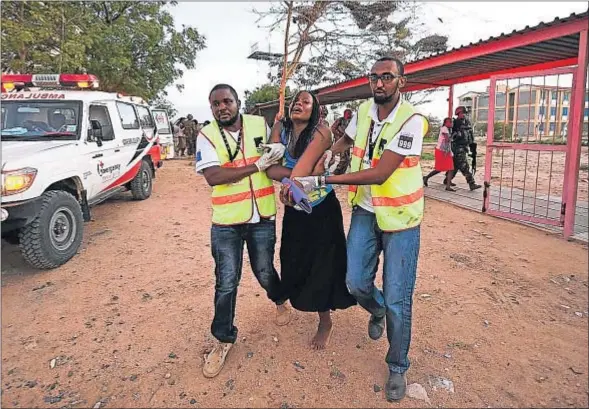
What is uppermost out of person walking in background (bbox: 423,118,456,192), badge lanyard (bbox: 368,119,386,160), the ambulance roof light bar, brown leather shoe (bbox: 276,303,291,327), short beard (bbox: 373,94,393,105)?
the ambulance roof light bar

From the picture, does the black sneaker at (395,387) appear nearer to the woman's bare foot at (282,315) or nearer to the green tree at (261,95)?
the woman's bare foot at (282,315)

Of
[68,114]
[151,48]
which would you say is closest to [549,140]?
[68,114]

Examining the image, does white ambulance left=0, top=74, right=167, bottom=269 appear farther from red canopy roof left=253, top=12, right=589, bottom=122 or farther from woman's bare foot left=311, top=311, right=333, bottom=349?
red canopy roof left=253, top=12, right=589, bottom=122

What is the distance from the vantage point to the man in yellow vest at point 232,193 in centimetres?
247

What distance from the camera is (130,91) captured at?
50.0 ft

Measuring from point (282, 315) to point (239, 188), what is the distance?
1148 millimetres

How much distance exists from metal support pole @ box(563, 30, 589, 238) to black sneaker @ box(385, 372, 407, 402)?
415cm

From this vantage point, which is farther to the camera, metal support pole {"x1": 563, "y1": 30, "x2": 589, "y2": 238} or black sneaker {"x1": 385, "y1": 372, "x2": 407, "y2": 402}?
metal support pole {"x1": 563, "y1": 30, "x2": 589, "y2": 238}

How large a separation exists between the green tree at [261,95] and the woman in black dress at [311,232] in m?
22.6

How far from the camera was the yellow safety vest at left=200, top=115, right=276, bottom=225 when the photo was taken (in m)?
2.52

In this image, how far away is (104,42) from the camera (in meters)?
13.0

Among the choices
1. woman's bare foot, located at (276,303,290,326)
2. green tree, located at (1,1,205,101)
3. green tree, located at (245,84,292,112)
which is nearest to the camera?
woman's bare foot, located at (276,303,290,326)

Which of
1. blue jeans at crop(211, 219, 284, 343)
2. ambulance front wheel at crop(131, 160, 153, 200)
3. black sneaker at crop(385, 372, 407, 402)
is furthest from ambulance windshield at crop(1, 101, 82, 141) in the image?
black sneaker at crop(385, 372, 407, 402)

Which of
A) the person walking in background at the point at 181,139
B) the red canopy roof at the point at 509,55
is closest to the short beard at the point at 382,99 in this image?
the red canopy roof at the point at 509,55
